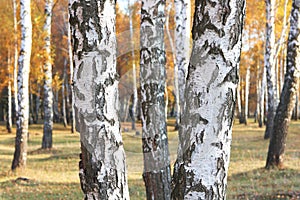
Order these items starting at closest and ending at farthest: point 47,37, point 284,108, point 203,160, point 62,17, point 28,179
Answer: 1. point 203,160
2. point 284,108
3. point 28,179
4. point 47,37
5. point 62,17

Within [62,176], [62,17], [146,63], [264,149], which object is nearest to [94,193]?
[146,63]

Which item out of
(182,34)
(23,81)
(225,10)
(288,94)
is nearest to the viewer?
(225,10)

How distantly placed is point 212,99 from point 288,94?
7.51m

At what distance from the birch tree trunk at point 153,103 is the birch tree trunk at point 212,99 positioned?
88.8 inches

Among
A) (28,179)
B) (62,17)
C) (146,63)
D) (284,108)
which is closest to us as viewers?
(146,63)

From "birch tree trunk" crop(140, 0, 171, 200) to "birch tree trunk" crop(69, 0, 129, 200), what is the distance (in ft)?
7.06

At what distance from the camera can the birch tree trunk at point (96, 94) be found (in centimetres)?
268

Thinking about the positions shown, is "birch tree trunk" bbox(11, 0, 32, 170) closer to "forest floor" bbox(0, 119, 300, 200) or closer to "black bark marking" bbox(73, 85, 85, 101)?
"forest floor" bbox(0, 119, 300, 200)

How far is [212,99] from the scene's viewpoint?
8.49 ft

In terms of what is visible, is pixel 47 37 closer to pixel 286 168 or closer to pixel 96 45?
pixel 286 168

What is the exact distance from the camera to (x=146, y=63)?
16.4 feet

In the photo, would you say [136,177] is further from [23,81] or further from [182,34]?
[182,34]

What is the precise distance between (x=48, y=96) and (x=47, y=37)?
8.07 ft

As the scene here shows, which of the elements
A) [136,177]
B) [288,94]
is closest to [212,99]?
[288,94]
